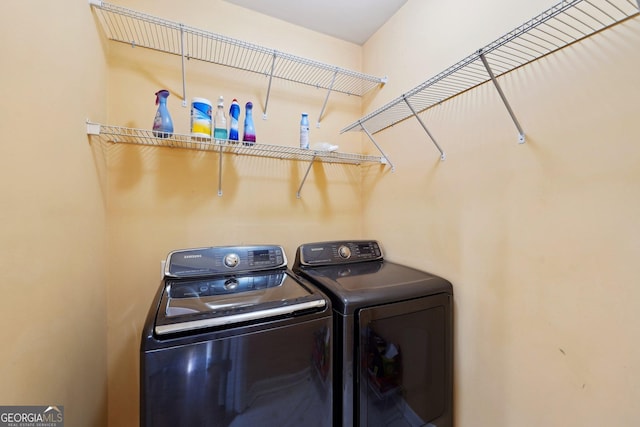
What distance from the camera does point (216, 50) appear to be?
1.51m

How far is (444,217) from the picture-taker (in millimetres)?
1289

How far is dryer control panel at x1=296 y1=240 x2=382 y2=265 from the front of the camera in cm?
146

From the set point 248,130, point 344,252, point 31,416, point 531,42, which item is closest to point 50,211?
point 31,416

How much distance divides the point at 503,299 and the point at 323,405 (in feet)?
2.77

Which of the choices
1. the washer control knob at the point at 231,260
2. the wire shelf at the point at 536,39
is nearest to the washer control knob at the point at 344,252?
the washer control knob at the point at 231,260

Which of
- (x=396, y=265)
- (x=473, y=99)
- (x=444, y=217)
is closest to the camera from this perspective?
(x=473, y=99)

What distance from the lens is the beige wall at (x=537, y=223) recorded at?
0.73 m

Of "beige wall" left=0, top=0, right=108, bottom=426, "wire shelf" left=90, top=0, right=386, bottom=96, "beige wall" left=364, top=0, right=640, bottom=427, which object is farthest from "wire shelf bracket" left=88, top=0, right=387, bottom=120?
"beige wall" left=364, top=0, right=640, bottom=427

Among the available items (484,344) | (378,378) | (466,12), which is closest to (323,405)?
(378,378)

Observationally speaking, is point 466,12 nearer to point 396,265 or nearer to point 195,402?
point 396,265

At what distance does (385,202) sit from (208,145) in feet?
3.96

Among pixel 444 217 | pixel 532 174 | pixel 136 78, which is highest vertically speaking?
pixel 136 78

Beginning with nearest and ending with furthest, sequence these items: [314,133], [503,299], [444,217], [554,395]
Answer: [554,395] → [503,299] → [444,217] → [314,133]

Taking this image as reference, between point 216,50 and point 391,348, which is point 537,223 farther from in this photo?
point 216,50
